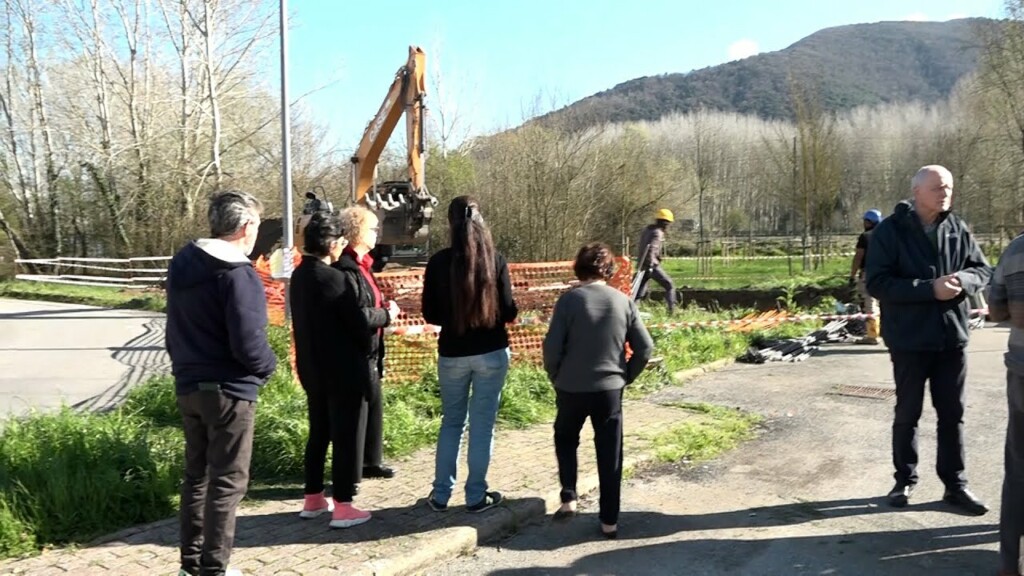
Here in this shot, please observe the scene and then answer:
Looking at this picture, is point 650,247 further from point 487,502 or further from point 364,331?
point 364,331

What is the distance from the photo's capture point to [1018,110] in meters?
34.0

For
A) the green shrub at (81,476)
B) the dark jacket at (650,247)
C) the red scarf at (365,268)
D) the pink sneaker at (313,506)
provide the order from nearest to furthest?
the green shrub at (81,476)
the pink sneaker at (313,506)
the red scarf at (365,268)
the dark jacket at (650,247)

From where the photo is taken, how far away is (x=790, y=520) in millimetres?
5082

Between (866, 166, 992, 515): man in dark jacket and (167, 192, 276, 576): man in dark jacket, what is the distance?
3.76m

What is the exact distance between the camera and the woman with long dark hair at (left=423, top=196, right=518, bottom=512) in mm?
4793

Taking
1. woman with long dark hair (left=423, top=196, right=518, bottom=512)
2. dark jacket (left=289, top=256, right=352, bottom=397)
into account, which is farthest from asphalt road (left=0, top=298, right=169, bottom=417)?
woman with long dark hair (left=423, top=196, right=518, bottom=512)

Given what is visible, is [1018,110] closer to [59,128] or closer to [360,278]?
[360,278]

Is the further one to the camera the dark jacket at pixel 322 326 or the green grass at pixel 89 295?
the green grass at pixel 89 295

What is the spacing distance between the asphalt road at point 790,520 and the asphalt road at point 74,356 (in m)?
4.84

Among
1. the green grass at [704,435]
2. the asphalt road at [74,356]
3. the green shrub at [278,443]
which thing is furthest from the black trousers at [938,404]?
the asphalt road at [74,356]

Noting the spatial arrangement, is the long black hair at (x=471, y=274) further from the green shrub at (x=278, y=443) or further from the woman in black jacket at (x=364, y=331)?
the green shrub at (x=278, y=443)

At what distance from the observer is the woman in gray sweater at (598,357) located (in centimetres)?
474

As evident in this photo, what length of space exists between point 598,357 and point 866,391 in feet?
17.4

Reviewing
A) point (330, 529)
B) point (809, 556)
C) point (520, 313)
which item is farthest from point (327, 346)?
point (520, 313)
